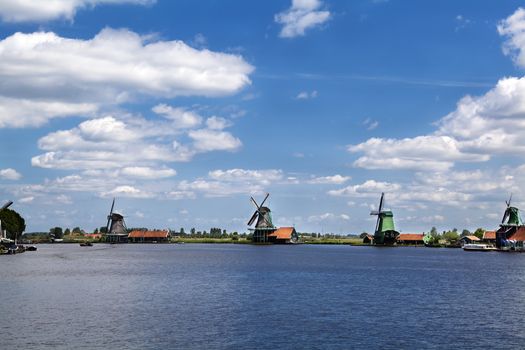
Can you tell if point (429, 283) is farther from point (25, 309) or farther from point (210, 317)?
point (25, 309)

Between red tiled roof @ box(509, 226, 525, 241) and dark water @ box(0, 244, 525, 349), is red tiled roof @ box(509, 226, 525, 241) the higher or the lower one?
the higher one

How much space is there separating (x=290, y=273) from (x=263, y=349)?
57.9 m

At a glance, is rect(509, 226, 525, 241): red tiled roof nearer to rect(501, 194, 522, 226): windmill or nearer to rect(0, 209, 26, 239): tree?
rect(501, 194, 522, 226): windmill

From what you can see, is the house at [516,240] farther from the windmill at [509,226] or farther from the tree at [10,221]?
the tree at [10,221]

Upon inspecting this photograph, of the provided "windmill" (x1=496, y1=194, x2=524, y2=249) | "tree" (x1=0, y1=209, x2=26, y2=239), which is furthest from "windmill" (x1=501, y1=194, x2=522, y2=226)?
"tree" (x1=0, y1=209, x2=26, y2=239)

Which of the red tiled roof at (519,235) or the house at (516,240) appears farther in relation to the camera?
the house at (516,240)

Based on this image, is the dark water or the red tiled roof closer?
the dark water

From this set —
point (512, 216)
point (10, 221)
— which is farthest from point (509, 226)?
point (10, 221)

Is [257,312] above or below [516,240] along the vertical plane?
below

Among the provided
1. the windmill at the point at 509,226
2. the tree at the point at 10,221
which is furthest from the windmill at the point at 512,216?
the tree at the point at 10,221

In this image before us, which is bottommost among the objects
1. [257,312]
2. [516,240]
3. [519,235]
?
[257,312]

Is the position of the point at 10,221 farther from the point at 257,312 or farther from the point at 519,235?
the point at 519,235

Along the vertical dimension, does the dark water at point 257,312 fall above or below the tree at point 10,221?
below

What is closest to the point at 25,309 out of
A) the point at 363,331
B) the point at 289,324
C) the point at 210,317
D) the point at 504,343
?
the point at 210,317
